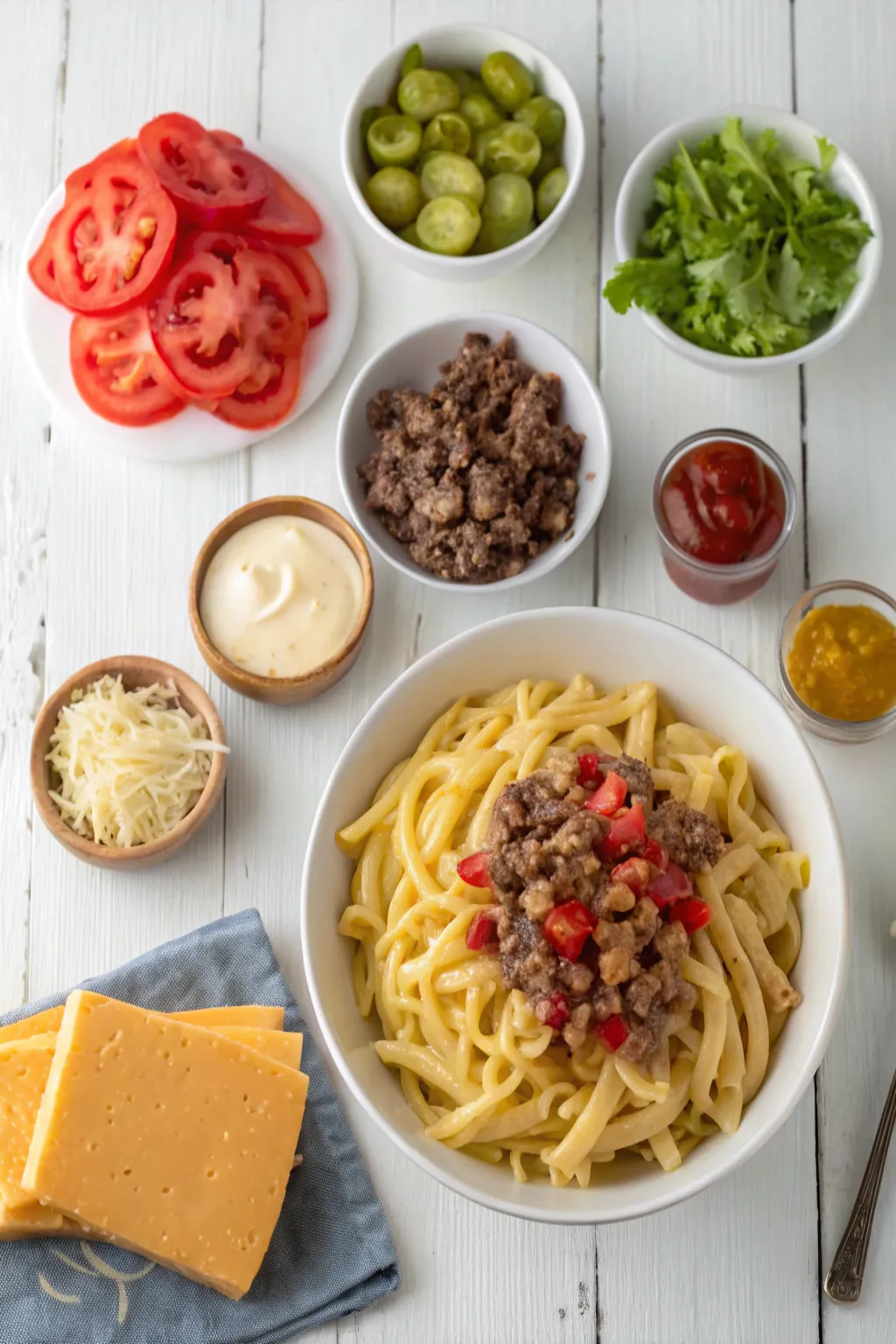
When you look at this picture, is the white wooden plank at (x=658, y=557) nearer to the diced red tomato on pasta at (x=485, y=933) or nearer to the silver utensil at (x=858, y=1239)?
the silver utensil at (x=858, y=1239)

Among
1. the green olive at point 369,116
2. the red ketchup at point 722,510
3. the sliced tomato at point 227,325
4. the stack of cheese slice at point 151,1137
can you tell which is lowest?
the stack of cheese slice at point 151,1137

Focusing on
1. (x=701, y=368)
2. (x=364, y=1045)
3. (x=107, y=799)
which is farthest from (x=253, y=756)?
(x=701, y=368)

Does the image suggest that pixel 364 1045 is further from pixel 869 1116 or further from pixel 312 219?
pixel 312 219

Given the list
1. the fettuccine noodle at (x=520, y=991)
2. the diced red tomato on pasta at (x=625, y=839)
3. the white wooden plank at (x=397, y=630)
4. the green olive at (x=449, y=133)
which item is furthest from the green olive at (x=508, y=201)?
the diced red tomato on pasta at (x=625, y=839)

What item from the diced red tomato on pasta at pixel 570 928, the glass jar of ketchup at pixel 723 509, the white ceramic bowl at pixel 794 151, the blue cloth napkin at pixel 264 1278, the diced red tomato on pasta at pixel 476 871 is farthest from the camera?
the white ceramic bowl at pixel 794 151

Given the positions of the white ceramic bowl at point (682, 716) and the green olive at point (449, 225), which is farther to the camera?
the green olive at point (449, 225)

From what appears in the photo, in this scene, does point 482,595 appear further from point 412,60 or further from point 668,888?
point 412,60

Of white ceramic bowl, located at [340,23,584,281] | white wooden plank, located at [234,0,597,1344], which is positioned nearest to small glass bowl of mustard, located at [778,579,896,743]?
white wooden plank, located at [234,0,597,1344]

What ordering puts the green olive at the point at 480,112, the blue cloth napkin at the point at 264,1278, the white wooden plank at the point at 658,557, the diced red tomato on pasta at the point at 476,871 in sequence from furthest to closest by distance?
the green olive at the point at 480,112
the white wooden plank at the point at 658,557
the blue cloth napkin at the point at 264,1278
the diced red tomato on pasta at the point at 476,871
